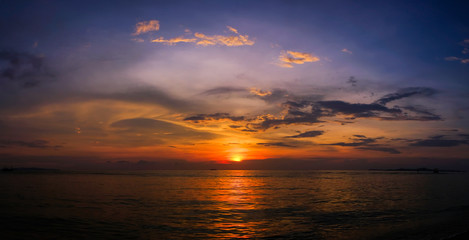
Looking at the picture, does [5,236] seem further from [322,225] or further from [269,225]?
[322,225]

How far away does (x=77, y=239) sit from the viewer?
21.5 m

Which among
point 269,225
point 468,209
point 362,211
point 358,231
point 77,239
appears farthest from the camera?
point 468,209

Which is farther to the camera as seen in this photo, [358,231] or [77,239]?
[358,231]

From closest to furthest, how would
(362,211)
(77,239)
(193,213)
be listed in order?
1. (77,239)
2. (193,213)
3. (362,211)

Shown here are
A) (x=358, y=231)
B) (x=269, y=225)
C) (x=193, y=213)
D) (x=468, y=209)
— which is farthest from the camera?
(x=468, y=209)

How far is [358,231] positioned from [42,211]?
108 ft

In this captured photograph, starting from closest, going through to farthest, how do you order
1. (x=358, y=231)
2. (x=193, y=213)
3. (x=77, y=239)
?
1. (x=77, y=239)
2. (x=358, y=231)
3. (x=193, y=213)

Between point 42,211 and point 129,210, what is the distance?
9289 millimetres

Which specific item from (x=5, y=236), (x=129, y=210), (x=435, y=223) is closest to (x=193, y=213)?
(x=129, y=210)

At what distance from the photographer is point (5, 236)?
21953 millimetres

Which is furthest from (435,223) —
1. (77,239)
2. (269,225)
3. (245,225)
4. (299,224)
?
(77,239)

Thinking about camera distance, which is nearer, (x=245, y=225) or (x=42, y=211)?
(x=245, y=225)

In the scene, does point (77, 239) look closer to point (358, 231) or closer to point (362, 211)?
point (358, 231)

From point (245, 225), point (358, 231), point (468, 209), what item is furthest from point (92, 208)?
point (468, 209)
